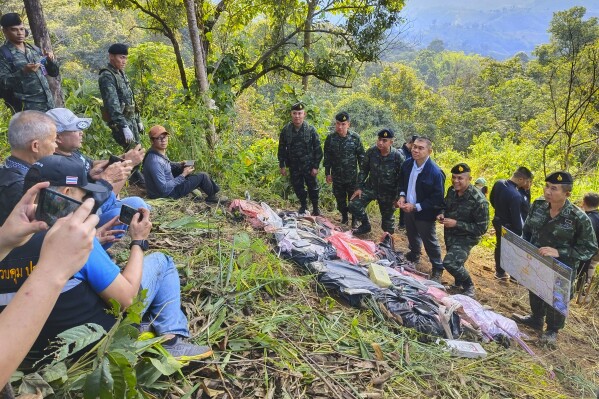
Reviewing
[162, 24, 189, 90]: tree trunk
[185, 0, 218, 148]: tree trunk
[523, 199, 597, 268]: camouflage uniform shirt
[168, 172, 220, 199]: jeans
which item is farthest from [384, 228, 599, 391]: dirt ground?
[162, 24, 189, 90]: tree trunk

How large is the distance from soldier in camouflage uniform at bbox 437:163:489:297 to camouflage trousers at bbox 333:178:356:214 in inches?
66.1

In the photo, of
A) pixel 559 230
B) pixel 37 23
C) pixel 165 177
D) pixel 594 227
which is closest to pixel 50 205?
pixel 165 177

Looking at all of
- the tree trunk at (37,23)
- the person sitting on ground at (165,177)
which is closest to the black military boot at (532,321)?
the person sitting on ground at (165,177)

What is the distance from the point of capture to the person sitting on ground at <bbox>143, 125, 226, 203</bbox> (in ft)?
14.3

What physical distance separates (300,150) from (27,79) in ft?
11.1

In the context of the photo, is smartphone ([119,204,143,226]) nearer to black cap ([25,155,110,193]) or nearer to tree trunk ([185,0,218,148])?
black cap ([25,155,110,193])

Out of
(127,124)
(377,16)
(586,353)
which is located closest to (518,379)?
(586,353)

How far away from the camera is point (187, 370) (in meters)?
2.05

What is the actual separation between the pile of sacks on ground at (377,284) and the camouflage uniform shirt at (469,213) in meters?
0.67

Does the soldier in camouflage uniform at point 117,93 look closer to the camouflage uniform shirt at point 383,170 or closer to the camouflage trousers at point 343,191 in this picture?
the camouflage trousers at point 343,191

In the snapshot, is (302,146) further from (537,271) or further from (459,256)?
(537,271)

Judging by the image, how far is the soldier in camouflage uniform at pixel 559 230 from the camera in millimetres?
3533

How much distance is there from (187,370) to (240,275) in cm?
89

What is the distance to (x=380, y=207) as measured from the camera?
562 cm
